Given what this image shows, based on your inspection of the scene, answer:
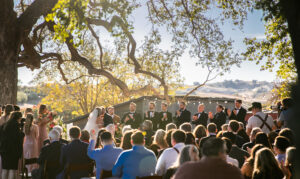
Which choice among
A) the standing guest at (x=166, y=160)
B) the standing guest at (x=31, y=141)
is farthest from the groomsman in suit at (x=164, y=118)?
the standing guest at (x=166, y=160)

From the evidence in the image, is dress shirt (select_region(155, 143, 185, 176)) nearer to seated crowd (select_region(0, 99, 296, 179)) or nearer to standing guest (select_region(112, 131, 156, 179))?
seated crowd (select_region(0, 99, 296, 179))

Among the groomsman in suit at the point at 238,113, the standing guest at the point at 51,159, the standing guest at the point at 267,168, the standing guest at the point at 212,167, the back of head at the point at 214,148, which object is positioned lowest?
the standing guest at the point at 51,159

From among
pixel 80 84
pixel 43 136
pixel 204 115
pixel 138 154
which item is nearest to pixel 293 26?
pixel 138 154

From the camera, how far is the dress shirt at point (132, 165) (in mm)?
5859

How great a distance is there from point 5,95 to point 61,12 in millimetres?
5122

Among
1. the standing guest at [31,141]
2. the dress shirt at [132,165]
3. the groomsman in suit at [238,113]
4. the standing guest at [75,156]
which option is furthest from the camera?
the groomsman in suit at [238,113]

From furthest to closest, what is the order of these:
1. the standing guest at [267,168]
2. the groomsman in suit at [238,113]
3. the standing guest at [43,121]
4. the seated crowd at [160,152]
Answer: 1. the groomsman in suit at [238,113]
2. the standing guest at [43,121]
3. the standing guest at [267,168]
4. the seated crowd at [160,152]

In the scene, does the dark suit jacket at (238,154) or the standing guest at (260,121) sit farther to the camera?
the standing guest at (260,121)

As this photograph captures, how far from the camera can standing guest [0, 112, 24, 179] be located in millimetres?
8750

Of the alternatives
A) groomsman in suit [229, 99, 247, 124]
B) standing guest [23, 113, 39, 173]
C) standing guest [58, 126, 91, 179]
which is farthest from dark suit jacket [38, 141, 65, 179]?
groomsman in suit [229, 99, 247, 124]

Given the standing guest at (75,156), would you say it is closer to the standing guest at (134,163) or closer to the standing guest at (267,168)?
the standing guest at (134,163)

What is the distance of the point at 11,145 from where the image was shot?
8836 mm

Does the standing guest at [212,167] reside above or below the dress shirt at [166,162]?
above

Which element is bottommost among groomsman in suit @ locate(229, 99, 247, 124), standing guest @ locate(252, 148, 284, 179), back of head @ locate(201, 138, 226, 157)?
standing guest @ locate(252, 148, 284, 179)
